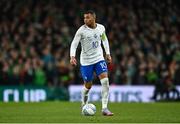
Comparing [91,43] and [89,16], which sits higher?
[89,16]

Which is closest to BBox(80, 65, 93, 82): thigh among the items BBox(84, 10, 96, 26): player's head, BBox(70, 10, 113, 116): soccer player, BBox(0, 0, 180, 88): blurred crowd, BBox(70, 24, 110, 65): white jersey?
BBox(70, 10, 113, 116): soccer player

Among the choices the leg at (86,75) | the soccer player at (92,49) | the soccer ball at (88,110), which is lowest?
the soccer ball at (88,110)

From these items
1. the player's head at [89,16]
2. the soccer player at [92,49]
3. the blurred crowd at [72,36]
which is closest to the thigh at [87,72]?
the soccer player at [92,49]

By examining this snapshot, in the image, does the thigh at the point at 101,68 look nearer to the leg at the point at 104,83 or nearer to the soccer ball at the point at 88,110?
the leg at the point at 104,83

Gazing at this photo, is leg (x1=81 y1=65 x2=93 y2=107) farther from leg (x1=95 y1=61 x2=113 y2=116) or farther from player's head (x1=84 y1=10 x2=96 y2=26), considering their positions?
player's head (x1=84 y1=10 x2=96 y2=26)

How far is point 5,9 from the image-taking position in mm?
35406

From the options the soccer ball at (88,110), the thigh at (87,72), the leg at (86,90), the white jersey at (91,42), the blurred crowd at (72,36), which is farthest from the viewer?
the blurred crowd at (72,36)

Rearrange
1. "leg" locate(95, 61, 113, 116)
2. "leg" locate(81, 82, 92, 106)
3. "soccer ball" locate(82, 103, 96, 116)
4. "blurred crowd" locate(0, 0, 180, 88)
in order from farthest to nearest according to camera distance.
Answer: "blurred crowd" locate(0, 0, 180, 88) < "leg" locate(81, 82, 92, 106) < "soccer ball" locate(82, 103, 96, 116) < "leg" locate(95, 61, 113, 116)

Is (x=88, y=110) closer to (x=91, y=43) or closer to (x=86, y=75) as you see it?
(x=86, y=75)

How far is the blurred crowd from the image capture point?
1182 inches

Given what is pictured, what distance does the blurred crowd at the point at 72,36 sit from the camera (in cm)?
3003

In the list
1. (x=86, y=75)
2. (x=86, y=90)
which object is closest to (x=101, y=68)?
(x=86, y=75)

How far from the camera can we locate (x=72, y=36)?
3409 cm

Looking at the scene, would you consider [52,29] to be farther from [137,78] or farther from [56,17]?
[137,78]
